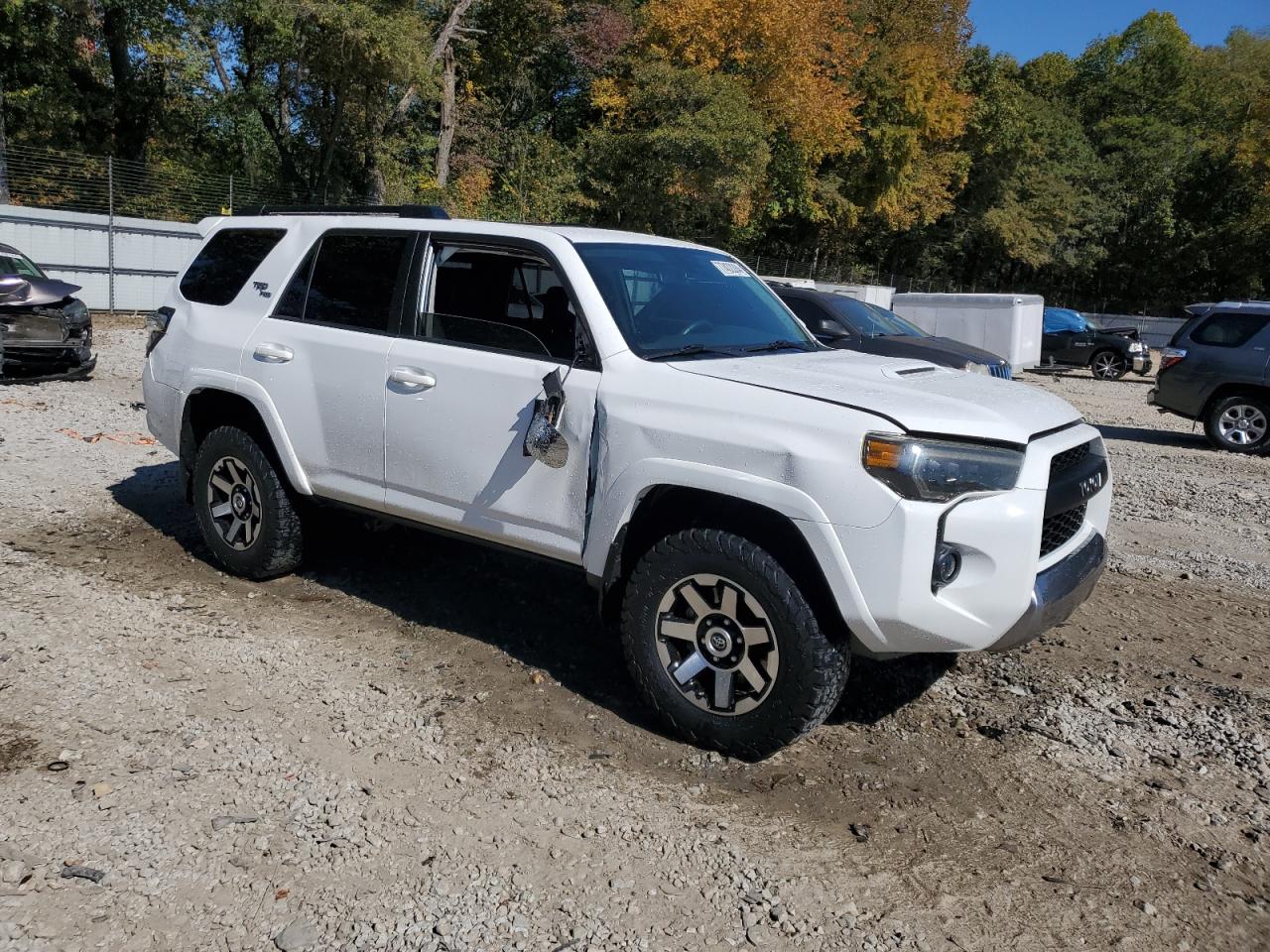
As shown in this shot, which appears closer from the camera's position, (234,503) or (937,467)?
(937,467)

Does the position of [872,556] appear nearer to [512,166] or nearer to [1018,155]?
[512,166]

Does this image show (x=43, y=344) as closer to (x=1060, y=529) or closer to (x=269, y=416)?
(x=269, y=416)

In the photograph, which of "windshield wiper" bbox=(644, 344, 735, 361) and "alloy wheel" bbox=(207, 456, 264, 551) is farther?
"alloy wheel" bbox=(207, 456, 264, 551)

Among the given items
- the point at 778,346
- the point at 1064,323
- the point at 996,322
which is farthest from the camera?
the point at 1064,323

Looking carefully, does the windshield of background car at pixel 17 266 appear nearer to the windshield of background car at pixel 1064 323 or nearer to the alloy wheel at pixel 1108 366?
the windshield of background car at pixel 1064 323

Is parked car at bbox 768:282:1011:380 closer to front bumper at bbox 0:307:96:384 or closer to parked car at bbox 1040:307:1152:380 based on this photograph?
front bumper at bbox 0:307:96:384

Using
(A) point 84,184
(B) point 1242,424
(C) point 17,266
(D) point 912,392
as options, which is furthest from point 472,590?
(A) point 84,184

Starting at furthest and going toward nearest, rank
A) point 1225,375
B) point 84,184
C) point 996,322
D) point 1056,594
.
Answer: point 996,322
point 84,184
point 1225,375
point 1056,594

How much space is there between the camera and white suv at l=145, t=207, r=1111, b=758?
11.4ft

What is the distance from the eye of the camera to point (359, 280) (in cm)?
505

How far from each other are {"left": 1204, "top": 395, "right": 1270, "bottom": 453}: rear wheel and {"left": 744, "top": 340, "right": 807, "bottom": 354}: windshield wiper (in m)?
10.3

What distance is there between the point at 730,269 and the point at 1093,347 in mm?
22524

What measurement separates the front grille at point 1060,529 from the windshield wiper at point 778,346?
4.56 ft

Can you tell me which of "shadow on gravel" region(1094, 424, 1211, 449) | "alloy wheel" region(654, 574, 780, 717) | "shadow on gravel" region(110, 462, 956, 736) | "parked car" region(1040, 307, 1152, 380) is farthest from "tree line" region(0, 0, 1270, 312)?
"alloy wheel" region(654, 574, 780, 717)
